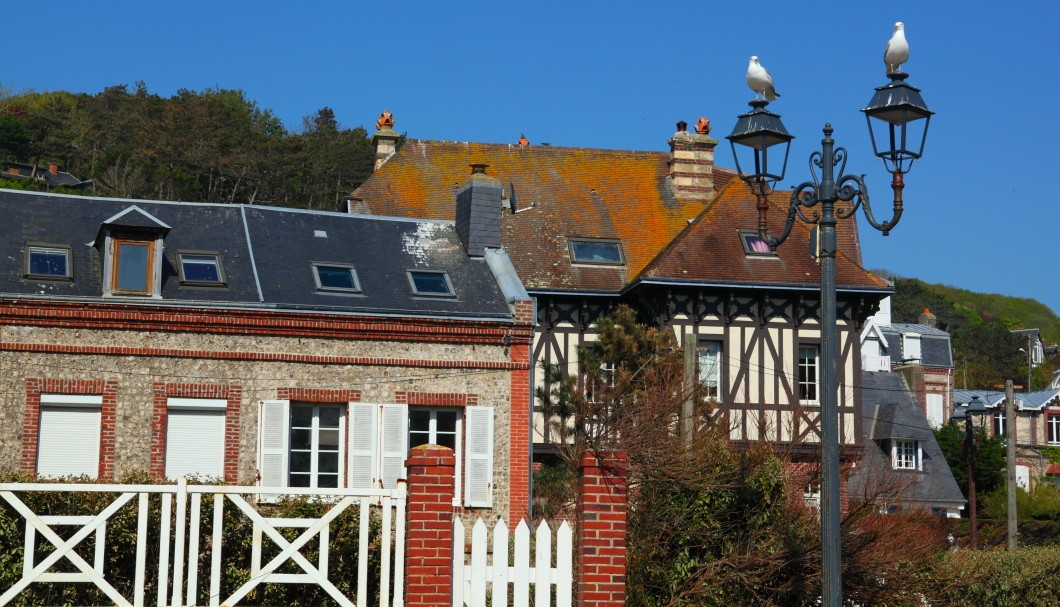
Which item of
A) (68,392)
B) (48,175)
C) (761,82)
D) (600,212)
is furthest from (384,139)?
(48,175)

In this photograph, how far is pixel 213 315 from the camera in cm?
1805

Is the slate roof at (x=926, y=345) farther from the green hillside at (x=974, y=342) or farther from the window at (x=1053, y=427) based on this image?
the green hillside at (x=974, y=342)

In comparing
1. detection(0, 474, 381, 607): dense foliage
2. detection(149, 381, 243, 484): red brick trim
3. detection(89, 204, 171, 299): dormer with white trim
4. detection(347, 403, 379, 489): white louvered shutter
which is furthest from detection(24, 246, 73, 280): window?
detection(0, 474, 381, 607): dense foliage

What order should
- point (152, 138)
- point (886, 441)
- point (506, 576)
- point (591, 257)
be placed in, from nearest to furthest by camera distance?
point (506, 576)
point (591, 257)
point (886, 441)
point (152, 138)

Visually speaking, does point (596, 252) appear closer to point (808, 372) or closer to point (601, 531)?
point (808, 372)

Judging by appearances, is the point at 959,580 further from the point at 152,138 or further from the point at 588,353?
the point at 152,138

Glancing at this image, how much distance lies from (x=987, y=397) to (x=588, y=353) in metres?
42.6

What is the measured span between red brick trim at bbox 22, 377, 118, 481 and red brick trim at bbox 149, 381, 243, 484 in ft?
1.72

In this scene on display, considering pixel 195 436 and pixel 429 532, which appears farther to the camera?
pixel 195 436

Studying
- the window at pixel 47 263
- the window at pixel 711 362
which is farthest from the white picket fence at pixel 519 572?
the window at pixel 711 362

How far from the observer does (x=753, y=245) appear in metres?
26.9

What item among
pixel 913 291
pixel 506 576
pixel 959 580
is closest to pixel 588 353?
pixel 959 580

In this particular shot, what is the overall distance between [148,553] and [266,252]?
7857mm

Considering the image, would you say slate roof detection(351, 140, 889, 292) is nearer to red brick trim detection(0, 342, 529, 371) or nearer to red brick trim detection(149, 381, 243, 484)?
red brick trim detection(0, 342, 529, 371)
